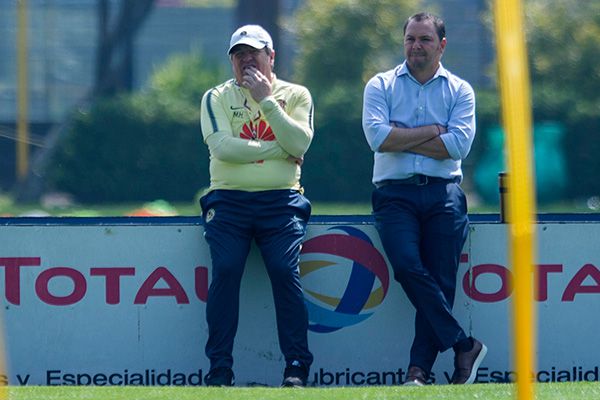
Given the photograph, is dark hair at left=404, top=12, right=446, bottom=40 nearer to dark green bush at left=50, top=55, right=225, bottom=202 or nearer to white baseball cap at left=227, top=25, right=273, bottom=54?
white baseball cap at left=227, top=25, right=273, bottom=54

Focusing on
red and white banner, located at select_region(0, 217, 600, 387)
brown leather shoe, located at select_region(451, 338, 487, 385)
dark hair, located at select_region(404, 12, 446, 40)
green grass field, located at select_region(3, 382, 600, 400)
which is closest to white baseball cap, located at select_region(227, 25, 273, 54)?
dark hair, located at select_region(404, 12, 446, 40)

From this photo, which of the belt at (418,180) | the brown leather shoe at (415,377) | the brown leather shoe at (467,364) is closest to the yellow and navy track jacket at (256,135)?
the belt at (418,180)

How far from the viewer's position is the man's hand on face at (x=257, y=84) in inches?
281

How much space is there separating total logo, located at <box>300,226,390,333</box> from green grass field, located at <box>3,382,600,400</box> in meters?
1.01

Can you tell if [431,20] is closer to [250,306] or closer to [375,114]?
[375,114]

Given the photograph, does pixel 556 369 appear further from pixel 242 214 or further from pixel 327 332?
pixel 242 214

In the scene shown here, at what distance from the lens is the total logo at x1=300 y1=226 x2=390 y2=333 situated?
7.68 metres

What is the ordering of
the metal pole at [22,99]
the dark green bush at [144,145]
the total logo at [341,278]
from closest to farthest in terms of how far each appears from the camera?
the total logo at [341,278]
the metal pole at [22,99]
the dark green bush at [144,145]

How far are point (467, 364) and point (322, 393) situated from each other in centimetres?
109

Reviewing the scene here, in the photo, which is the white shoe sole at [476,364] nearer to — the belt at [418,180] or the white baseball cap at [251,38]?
the belt at [418,180]

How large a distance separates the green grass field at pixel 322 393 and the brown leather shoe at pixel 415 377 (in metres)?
0.37

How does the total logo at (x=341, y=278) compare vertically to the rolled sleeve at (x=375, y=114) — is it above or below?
below

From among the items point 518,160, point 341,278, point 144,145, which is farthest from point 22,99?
point 518,160

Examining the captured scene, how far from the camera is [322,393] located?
6.50 meters
